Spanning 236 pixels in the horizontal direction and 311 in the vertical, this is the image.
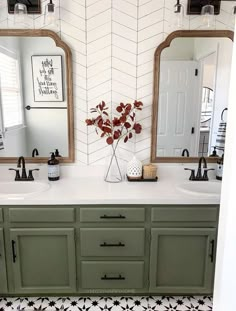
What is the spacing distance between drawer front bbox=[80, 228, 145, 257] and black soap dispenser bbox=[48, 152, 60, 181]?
56cm

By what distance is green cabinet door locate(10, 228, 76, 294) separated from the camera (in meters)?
1.87

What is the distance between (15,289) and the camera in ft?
6.46

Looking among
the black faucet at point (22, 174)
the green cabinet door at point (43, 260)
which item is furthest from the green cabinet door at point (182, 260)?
the black faucet at point (22, 174)

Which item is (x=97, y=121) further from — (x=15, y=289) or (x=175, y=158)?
(x=15, y=289)

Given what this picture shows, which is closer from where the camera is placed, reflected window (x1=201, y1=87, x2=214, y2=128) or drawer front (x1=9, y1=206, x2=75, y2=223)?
drawer front (x1=9, y1=206, x2=75, y2=223)

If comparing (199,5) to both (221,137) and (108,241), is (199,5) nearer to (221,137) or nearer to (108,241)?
(221,137)

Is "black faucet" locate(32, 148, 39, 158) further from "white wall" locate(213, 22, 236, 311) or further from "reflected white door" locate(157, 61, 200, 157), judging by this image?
"white wall" locate(213, 22, 236, 311)

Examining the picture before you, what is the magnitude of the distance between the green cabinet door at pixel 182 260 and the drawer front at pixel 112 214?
0.17 metres

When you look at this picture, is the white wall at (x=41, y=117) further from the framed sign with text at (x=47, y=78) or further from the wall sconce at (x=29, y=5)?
the wall sconce at (x=29, y=5)

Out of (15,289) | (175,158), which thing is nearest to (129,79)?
(175,158)

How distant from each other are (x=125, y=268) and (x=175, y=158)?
0.98 meters

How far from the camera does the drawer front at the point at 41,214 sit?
1.83 m

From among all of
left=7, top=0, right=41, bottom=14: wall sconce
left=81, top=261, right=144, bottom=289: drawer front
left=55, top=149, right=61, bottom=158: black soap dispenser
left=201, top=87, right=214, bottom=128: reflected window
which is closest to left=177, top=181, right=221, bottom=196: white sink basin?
left=201, top=87, right=214, bottom=128: reflected window

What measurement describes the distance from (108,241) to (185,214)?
57 cm
